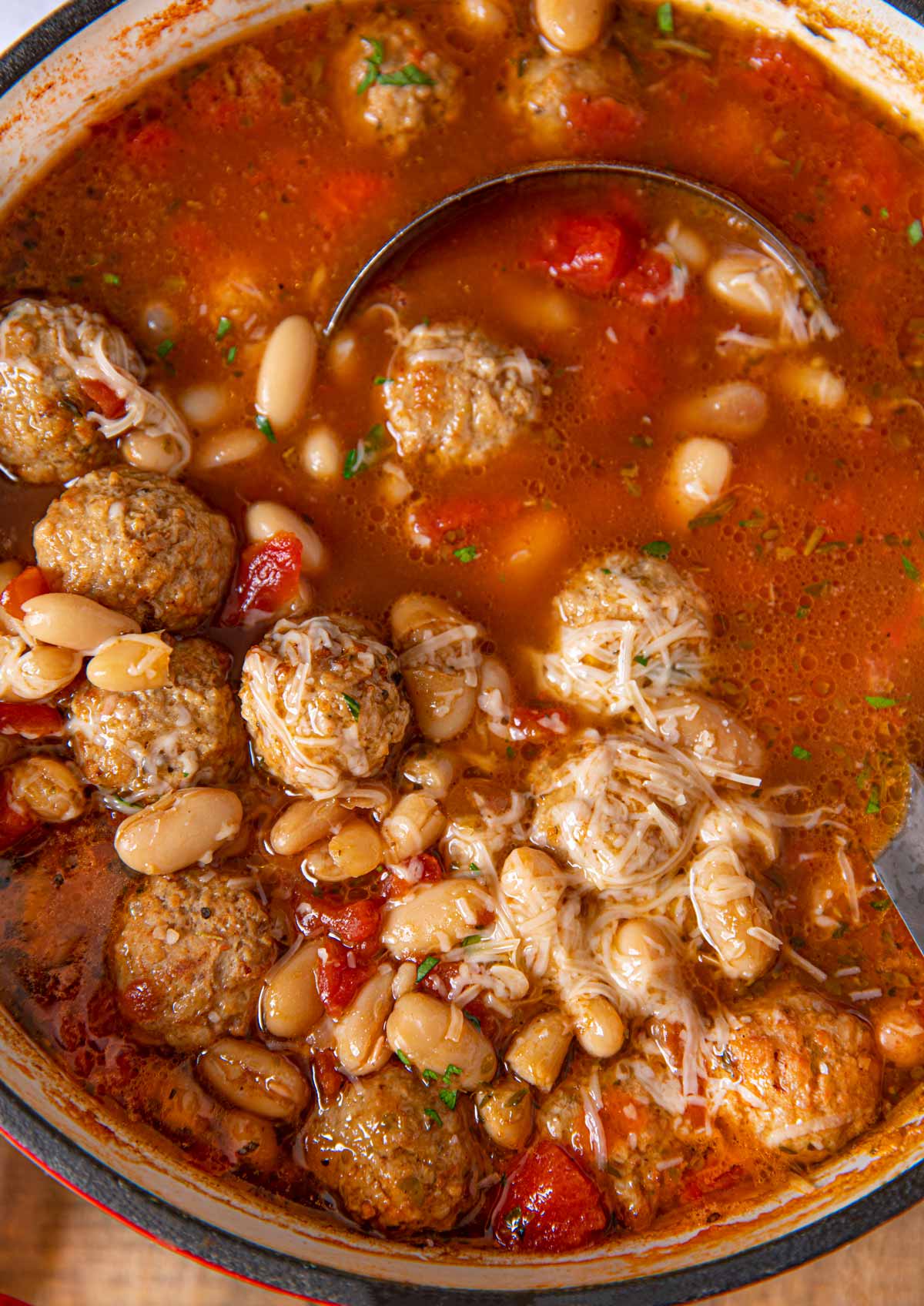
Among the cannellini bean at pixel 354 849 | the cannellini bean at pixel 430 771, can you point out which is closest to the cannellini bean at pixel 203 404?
the cannellini bean at pixel 430 771

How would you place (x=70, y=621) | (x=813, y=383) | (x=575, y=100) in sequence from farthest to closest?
1. (x=813, y=383)
2. (x=575, y=100)
3. (x=70, y=621)

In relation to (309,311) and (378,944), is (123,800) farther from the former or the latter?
(309,311)

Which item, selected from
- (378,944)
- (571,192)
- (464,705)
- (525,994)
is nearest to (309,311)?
(571,192)

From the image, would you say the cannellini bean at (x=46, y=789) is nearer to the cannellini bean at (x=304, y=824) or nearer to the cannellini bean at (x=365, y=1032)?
the cannellini bean at (x=304, y=824)

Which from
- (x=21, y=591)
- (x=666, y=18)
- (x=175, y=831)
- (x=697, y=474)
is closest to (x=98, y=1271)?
(x=175, y=831)

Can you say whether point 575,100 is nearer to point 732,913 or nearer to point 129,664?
point 129,664

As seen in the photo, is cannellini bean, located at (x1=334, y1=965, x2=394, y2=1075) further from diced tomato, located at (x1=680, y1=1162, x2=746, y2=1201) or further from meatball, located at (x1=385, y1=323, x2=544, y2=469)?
meatball, located at (x1=385, y1=323, x2=544, y2=469)

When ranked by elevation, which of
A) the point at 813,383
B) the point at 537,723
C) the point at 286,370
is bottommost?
the point at 537,723
